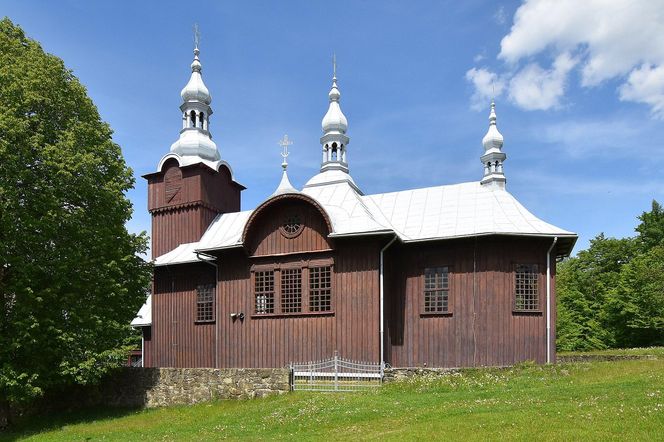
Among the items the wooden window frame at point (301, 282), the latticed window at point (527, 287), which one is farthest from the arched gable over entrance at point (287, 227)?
the latticed window at point (527, 287)

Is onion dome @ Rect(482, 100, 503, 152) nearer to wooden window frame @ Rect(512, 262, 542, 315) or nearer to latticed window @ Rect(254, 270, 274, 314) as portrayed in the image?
wooden window frame @ Rect(512, 262, 542, 315)

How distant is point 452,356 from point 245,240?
8.32 metres

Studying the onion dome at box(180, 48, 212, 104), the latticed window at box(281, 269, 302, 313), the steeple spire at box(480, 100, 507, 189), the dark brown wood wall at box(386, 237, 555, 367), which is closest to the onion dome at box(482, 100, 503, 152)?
the steeple spire at box(480, 100, 507, 189)

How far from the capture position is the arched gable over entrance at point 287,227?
820 inches

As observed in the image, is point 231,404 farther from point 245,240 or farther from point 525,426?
point 525,426

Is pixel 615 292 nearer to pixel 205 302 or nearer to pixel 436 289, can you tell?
pixel 436 289

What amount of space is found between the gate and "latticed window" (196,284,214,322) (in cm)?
544

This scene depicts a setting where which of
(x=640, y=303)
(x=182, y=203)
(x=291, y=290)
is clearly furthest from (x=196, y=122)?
(x=640, y=303)

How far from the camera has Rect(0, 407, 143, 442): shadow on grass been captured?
19.2 meters

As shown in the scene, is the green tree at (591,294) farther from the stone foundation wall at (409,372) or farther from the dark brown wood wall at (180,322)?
the dark brown wood wall at (180,322)

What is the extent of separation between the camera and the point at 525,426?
10.5m

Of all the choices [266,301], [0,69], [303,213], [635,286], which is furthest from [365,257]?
[635,286]

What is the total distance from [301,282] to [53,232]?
27.3 feet

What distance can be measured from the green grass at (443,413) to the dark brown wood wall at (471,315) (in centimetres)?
179
